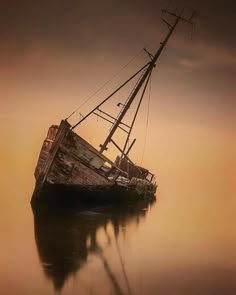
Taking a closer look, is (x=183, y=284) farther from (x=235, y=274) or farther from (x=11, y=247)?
(x=11, y=247)

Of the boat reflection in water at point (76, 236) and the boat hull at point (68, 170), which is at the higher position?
the boat hull at point (68, 170)

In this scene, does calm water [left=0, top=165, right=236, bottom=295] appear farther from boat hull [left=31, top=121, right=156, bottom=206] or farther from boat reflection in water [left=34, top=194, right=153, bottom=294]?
boat hull [left=31, top=121, right=156, bottom=206]

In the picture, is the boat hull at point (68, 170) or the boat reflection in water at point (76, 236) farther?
the boat hull at point (68, 170)

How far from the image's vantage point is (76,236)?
7.43m

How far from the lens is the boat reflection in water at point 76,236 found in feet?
18.0

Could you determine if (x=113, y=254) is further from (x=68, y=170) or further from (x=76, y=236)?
(x=68, y=170)

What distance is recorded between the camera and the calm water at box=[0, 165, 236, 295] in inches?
202

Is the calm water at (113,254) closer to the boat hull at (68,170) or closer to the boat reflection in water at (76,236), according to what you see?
the boat reflection in water at (76,236)

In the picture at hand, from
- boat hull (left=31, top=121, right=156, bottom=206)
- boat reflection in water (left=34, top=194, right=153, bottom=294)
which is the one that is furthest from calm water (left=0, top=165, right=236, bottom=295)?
boat hull (left=31, top=121, right=156, bottom=206)

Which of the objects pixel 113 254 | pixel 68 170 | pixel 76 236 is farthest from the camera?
pixel 68 170

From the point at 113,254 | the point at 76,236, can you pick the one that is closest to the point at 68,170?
the point at 76,236

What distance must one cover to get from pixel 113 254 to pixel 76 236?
3.29 ft

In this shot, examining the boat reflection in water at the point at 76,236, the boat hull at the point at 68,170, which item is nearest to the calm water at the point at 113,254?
the boat reflection in water at the point at 76,236

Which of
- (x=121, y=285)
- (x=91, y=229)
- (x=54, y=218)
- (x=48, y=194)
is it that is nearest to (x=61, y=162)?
(x=48, y=194)
